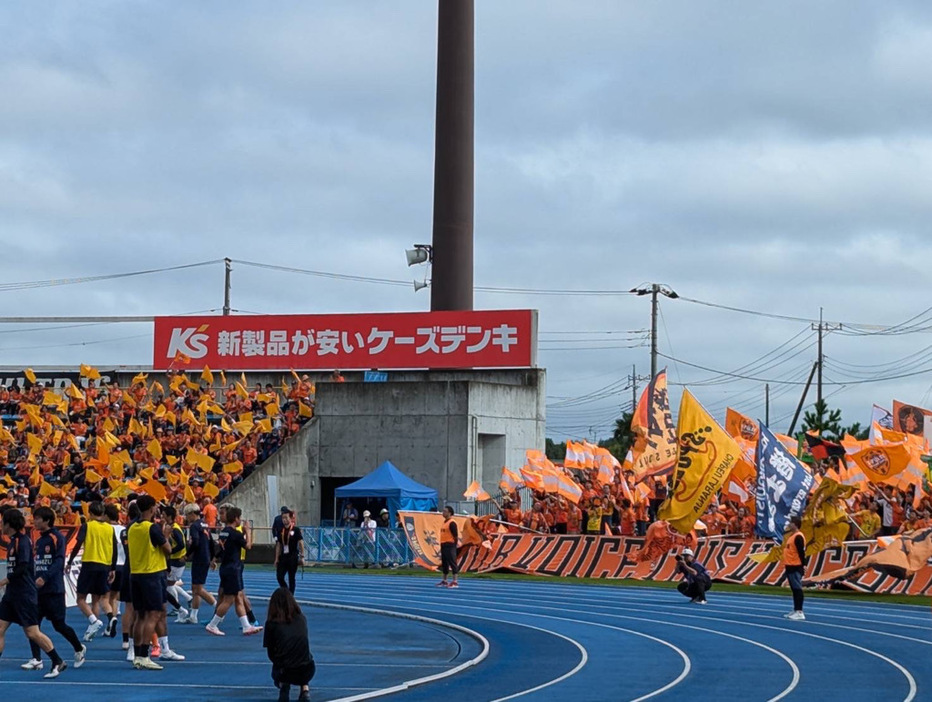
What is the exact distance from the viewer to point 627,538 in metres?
30.6

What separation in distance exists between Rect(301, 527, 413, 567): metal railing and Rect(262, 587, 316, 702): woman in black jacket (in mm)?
22896

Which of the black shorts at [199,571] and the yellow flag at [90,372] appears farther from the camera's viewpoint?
the yellow flag at [90,372]

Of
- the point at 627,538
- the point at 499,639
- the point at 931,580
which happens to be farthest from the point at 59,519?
the point at 931,580

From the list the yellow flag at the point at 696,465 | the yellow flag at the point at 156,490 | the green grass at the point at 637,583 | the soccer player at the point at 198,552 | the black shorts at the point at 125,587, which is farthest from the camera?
the yellow flag at the point at 156,490

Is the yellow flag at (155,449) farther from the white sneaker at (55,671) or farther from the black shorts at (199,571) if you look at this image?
the white sneaker at (55,671)

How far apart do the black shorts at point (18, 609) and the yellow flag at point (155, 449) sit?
26.8 m

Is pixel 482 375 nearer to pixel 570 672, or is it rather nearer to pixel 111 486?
pixel 111 486

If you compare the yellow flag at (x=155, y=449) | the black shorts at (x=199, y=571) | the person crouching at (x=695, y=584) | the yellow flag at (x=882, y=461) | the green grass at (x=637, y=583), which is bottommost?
the green grass at (x=637, y=583)

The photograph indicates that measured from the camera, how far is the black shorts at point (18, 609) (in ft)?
45.1

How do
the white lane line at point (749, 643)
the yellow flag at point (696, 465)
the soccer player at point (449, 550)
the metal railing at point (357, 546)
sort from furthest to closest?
the metal railing at point (357, 546) → the yellow flag at point (696, 465) → the soccer player at point (449, 550) → the white lane line at point (749, 643)

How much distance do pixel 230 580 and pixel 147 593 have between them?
141 inches

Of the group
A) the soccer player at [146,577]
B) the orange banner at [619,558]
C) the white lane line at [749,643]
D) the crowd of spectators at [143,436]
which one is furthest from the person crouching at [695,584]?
the crowd of spectators at [143,436]

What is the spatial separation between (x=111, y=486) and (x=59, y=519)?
869 centimetres

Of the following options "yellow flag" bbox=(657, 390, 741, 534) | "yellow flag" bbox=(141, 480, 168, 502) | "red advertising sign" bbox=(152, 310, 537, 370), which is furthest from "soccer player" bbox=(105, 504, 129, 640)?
"red advertising sign" bbox=(152, 310, 537, 370)
